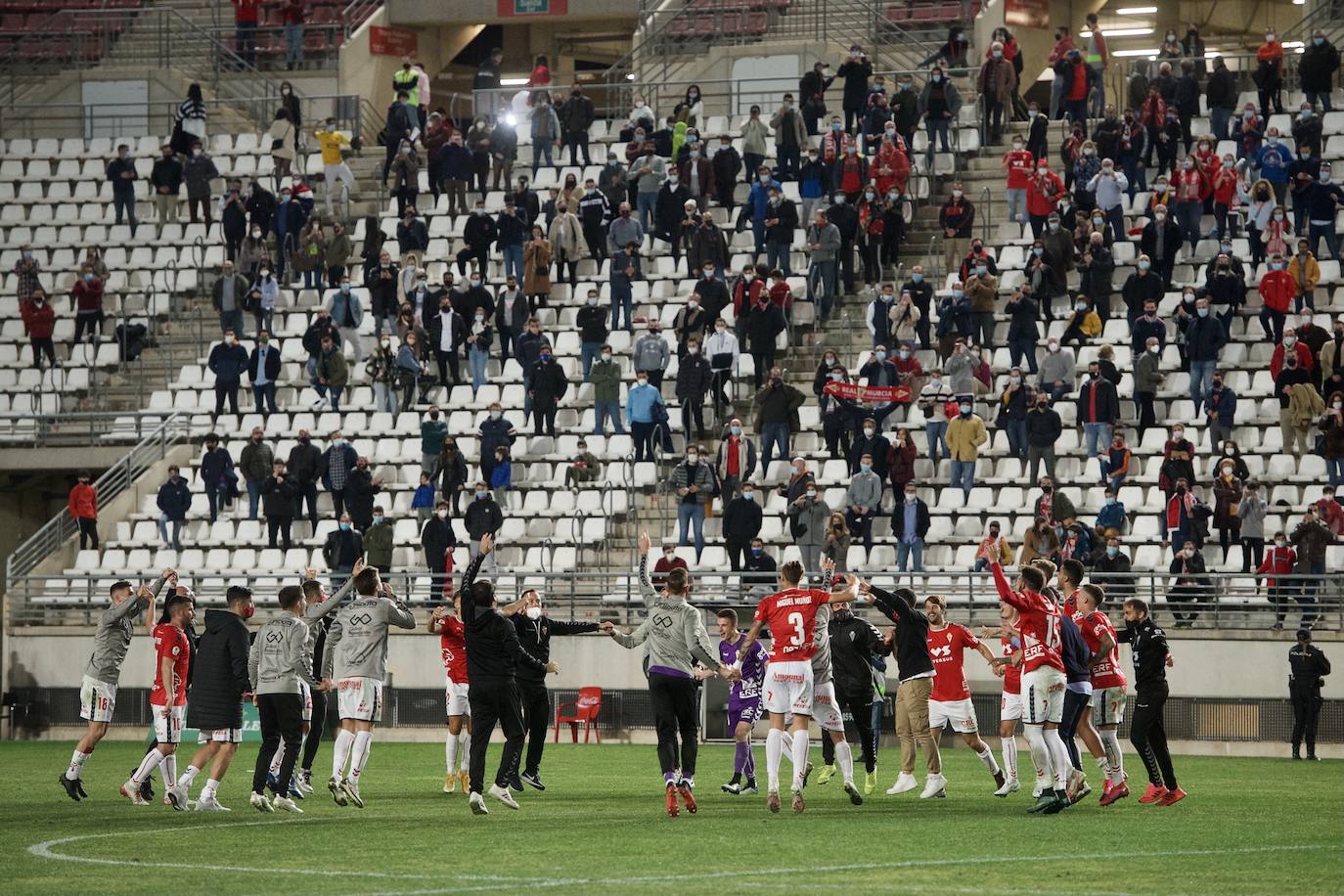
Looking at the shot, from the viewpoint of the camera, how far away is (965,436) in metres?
30.8

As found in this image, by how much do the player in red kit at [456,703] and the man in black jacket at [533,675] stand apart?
0.56 meters

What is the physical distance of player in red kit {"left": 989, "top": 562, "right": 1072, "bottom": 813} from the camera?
1734 centimetres

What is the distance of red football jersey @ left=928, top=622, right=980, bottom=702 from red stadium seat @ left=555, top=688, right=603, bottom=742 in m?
11.3

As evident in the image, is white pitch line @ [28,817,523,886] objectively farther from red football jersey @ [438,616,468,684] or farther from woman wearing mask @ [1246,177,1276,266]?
woman wearing mask @ [1246,177,1276,266]

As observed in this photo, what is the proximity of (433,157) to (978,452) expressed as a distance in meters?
13.1

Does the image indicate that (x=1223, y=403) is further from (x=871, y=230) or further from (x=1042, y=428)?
(x=871, y=230)

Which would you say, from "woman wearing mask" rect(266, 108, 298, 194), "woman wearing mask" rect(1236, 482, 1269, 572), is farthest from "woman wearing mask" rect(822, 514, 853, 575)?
"woman wearing mask" rect(266, 108, 298, 194)

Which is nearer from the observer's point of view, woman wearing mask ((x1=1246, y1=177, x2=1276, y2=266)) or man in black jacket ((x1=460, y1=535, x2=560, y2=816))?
man in black jacket ((x1=460, y1=535, x2=560, y2=816))

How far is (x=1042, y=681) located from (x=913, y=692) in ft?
8.42

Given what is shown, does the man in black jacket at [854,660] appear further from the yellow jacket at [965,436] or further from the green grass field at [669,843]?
the yellow jacket at [965,436]

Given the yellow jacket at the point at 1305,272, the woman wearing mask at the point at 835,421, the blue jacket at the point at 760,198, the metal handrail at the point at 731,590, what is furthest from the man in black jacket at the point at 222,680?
the yellow jacket at the point at 1305,272

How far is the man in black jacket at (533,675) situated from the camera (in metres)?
19.5

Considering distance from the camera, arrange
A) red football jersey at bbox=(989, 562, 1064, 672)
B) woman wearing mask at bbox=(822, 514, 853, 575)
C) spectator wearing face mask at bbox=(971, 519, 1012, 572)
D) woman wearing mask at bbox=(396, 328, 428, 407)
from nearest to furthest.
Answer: red football jersey at bbox=(989, 562, 1064, 672), spectator wearing face mask at bbox=(971, 519, 1012, 572), woman wearing mask at bbox=(822, 514, 853, 575), woman wearing mask at bbox=(396, 328, 428, 407)

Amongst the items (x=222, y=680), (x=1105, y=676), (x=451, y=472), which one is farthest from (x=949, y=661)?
(x=451, y=472)
